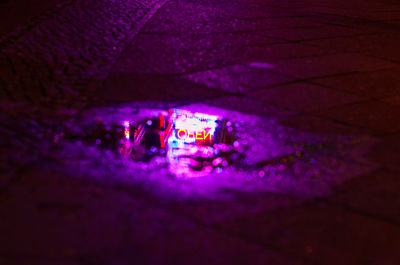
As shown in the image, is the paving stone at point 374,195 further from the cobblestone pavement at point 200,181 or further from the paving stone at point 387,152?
the paving stone at point 387,152

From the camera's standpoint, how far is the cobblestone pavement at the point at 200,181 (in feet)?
7.51

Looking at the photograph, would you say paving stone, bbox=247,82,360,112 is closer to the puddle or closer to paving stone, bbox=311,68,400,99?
paving stone, bbox=311,68,400,99

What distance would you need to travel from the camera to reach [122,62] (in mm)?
5355

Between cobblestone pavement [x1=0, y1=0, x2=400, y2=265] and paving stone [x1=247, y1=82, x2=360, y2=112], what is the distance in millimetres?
19

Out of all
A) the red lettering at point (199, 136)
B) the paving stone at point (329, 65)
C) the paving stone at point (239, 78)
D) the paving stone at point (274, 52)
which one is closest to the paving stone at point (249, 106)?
the paving stone at point (239, 78)

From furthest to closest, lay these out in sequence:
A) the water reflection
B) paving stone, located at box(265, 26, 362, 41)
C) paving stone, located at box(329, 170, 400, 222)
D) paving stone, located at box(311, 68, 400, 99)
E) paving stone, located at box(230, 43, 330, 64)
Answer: paving stone, located at box(265, 26, 362, 41), paving stone, located at box(230, 43, 330, 64), paving stone, located at box(311, 68, 400, 99), the water reflection, paving stone, located at box(329, 170, 400, 222)

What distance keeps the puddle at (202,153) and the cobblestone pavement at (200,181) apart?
20 millimetres

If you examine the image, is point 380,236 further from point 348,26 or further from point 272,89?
point 348,26

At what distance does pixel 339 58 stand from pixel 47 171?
175 inches

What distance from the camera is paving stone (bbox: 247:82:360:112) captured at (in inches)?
172

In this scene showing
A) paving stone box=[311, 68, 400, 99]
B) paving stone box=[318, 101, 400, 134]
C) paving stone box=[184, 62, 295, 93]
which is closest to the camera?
paving stone box=[318, 101, 400, 134]

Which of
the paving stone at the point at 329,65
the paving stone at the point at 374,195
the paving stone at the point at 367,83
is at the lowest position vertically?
the paving stone at the point at 374,195

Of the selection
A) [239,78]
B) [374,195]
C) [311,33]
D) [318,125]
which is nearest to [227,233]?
[374,195]

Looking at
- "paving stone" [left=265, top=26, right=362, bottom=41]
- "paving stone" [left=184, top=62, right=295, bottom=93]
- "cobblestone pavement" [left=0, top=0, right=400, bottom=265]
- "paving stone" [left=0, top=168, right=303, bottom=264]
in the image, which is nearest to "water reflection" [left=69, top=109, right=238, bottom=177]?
"cobblestone pavement" [left=0, top=0, right=400, bottom=265]
